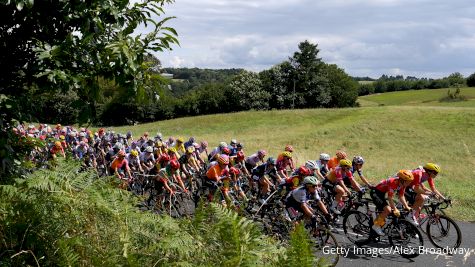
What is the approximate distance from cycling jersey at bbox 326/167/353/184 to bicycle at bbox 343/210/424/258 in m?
1.13

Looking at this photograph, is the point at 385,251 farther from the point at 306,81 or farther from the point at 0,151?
the point at 306,81

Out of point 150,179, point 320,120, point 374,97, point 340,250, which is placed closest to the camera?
point 340,250

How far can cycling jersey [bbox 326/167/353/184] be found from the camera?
11.7 m

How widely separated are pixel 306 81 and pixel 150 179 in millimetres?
71112

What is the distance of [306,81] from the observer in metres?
82.1

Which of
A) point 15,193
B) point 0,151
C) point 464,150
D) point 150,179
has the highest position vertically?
point 0,151

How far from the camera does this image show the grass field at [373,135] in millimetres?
25734

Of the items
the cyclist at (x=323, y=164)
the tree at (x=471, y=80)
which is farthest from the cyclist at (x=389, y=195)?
the tree at (x=471, y=80)

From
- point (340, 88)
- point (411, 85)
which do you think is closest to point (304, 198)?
point (340, 88)

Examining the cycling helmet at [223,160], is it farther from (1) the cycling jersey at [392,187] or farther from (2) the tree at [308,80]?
(2) the tree at [308,80]

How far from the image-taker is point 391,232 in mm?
10188

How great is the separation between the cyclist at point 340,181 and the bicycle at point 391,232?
0.61 m

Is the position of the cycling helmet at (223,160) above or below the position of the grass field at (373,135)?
above

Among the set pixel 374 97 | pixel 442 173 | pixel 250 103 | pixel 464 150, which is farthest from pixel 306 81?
pixel 442 173
